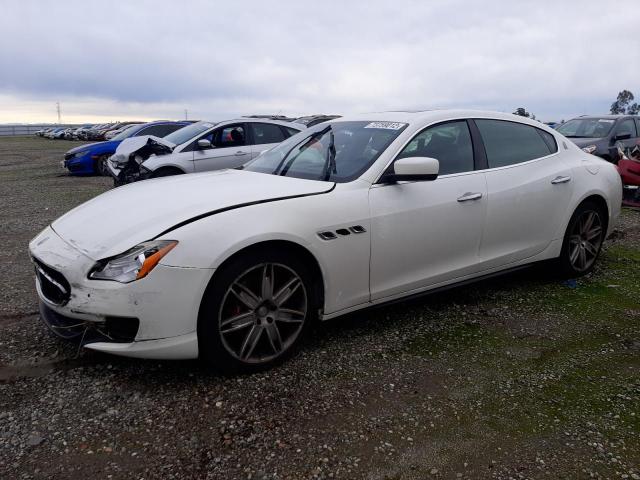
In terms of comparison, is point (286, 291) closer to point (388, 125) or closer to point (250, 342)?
point (250, 342)

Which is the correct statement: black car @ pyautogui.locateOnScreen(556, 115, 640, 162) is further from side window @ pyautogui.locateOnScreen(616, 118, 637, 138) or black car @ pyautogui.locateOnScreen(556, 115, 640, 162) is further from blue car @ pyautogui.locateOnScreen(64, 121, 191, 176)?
blue car @ pyautogui.locateOnScreen(64, 121, 191, 176)

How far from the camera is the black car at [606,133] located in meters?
10.5

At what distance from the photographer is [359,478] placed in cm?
217

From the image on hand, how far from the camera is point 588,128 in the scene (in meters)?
11.3

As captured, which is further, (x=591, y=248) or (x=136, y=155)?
(x=136, y=155)

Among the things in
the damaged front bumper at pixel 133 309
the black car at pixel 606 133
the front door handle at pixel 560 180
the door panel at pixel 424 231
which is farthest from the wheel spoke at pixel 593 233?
the black car at pixel 606 133

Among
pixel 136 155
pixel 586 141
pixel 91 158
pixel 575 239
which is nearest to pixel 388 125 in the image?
pixel 575 239

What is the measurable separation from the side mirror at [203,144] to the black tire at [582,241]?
20.9 feet

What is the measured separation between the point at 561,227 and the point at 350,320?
2.05 m

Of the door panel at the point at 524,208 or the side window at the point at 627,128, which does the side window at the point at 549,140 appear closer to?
the door panel at the point at 524,208

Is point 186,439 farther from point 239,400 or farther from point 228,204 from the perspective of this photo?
point 228,204

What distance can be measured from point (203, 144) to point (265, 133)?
1249mm

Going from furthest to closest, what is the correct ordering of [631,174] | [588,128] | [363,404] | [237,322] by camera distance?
1. [588,128]
2. [631,174]
3. [237,322]
4. [363,404]

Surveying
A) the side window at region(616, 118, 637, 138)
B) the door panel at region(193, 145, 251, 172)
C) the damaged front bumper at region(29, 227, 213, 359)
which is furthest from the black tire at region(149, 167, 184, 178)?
the side window at region(616, 118, 637, 138)
